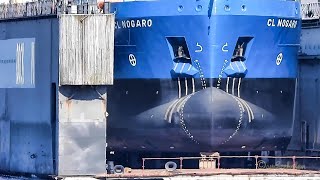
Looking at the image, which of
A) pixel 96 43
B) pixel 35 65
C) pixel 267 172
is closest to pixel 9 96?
pixel 35 65

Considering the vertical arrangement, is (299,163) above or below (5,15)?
below

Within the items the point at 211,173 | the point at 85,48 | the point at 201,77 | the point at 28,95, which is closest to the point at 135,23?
the point at 201,77

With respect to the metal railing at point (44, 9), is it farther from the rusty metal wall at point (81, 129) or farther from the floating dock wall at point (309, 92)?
the floating dock wall at point (309, 92)

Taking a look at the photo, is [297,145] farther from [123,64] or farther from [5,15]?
[5,15]

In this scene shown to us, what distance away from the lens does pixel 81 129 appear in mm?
42594

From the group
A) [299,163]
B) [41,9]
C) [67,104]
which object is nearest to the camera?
[67,104]

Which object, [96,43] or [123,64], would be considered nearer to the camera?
[96,43]

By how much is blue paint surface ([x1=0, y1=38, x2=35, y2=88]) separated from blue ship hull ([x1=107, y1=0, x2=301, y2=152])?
2613 mm

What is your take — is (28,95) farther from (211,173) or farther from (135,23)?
(211,173)

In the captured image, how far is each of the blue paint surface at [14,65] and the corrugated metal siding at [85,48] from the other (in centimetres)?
282

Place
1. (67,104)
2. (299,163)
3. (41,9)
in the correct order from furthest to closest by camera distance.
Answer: (299,163), (41,9), (67,104)

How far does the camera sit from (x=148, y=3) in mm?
44969

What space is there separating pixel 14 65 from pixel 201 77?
5.87 meters

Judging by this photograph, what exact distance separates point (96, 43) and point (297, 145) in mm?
9748
